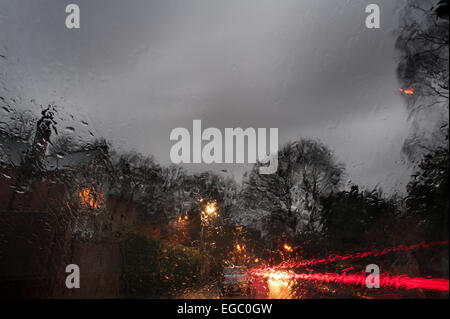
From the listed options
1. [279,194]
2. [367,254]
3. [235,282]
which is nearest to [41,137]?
[367,254]

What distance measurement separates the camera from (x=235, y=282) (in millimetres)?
9586

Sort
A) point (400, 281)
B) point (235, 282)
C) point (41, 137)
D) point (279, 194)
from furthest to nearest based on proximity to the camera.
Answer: point (279, 194) → point (235, 282) → point (41, 137) → point (400, 281)

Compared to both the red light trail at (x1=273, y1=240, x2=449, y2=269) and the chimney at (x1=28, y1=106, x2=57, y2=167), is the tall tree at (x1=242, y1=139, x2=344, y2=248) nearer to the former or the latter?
the red light trail at (x1=273, y1=240, x2=449, y2=269)

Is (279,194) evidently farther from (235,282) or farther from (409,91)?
(409,91)

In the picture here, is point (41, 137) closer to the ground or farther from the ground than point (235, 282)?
farther from the ground

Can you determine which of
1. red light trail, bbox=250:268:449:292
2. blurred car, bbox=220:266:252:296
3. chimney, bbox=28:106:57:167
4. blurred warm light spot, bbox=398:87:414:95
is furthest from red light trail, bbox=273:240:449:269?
chimney, bbox=28:106:57:167

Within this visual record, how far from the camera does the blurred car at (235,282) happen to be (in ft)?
30.6

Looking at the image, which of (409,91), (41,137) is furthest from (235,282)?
(409,91)

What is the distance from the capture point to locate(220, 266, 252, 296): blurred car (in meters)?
9.34

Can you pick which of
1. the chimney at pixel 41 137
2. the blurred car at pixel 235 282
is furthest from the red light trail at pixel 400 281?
the blurred car at pixel 235 282

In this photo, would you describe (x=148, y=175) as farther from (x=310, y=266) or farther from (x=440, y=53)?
(x=440, y=53)

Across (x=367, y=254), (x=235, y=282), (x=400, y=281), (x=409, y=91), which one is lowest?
(x=235, y=282)

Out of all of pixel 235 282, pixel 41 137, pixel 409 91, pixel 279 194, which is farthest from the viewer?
pixel 279 194

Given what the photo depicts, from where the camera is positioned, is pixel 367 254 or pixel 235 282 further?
pixel 235 282
